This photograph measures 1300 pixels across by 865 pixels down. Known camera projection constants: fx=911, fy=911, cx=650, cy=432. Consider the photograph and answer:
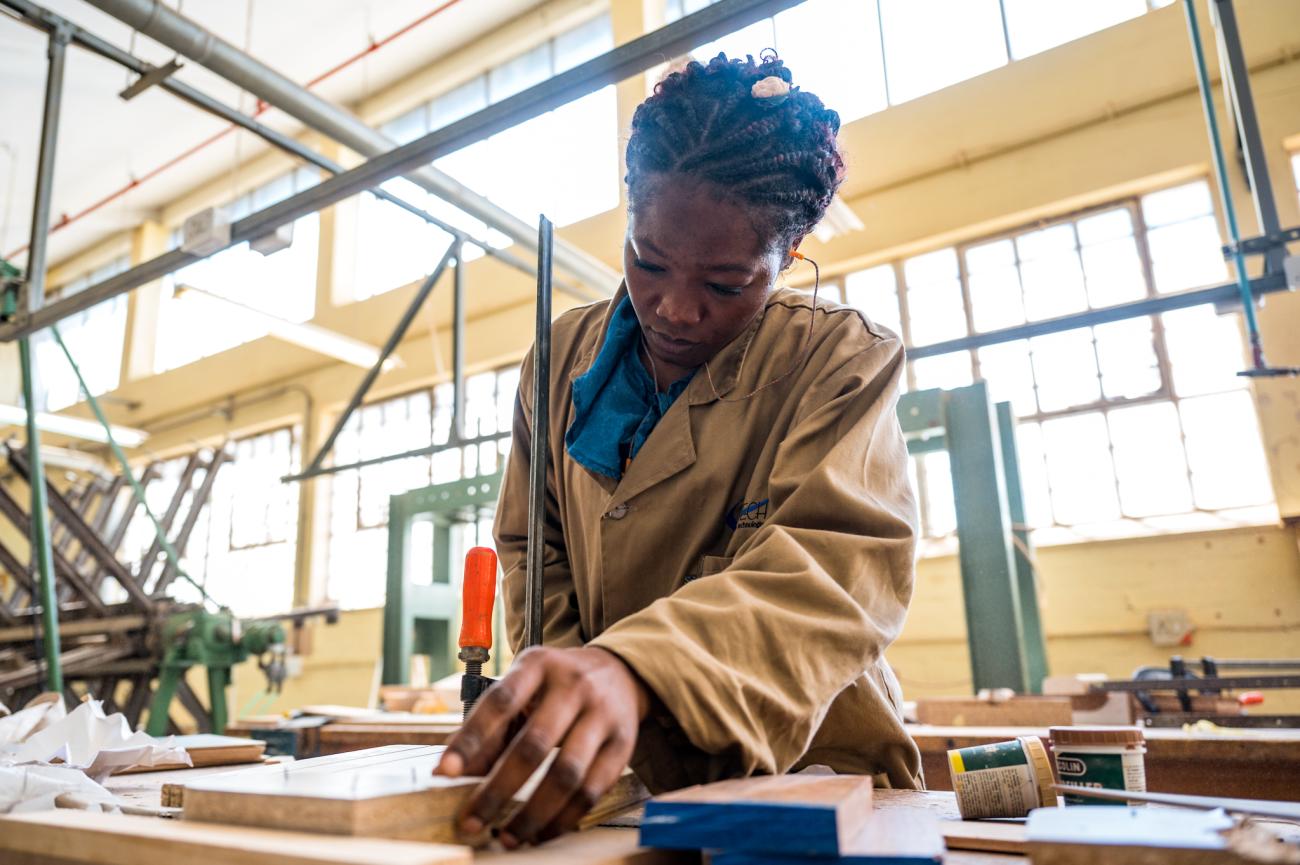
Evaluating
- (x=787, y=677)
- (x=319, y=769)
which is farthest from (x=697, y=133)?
(x=319, y=769)

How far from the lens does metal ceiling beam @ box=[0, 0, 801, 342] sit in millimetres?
1303

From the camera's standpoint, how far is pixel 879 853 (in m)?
0.50

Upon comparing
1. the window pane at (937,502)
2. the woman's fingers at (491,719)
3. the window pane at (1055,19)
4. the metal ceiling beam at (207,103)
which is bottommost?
the woman's fingers at (491,719)

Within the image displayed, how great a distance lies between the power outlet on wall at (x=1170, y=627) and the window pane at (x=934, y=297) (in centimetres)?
200

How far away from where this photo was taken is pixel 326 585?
327 inches

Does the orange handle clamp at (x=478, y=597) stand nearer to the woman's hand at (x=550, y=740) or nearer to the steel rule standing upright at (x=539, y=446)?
the steel rule standing upright at (x=539, y=446)

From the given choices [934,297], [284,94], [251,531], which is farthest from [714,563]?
[251,531]

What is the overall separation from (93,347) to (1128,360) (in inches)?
436

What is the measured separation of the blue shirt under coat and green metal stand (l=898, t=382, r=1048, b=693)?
162 centimetres

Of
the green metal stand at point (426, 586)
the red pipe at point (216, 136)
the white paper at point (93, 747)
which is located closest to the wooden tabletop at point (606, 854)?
the white paper at point (93, 747)

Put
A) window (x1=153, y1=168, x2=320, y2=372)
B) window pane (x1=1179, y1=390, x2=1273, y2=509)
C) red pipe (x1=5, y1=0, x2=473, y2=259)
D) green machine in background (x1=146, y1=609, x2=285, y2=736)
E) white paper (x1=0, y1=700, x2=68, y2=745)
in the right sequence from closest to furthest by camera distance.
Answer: white paper (x1=0, y1=700, x2=68, y2=745) < green machine in background (x1=146, y1=609, x2=285, y2=736) < window pane (x1=1179, y1=390, x2=1273, y2=509) < red pipe (x1=5, y1=0, x2=473, y2=259) < window (x1=153, y1=168, x2=320, y2=372)

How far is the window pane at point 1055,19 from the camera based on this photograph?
5.39m

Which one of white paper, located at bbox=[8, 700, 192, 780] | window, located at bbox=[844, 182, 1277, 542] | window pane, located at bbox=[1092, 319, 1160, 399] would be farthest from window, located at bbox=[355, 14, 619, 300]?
white paper, located at bbox=[8, 700, 192, 780]

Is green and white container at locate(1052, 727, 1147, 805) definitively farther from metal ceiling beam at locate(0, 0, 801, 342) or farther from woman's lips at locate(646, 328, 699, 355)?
metal ceiling beam at locate(0, 0, 801, 342)
